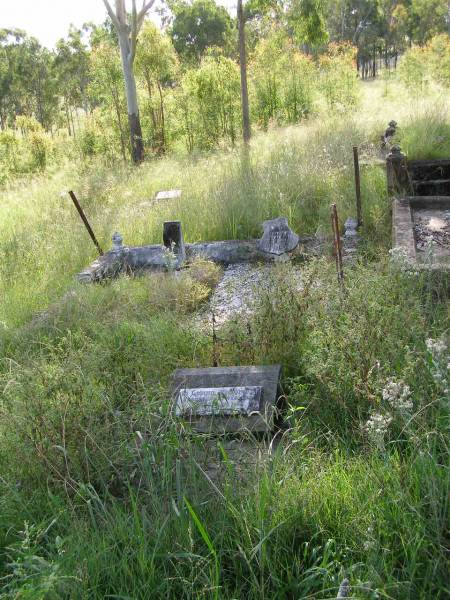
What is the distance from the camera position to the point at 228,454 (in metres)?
3.03

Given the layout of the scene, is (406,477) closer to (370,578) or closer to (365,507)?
(365,507)

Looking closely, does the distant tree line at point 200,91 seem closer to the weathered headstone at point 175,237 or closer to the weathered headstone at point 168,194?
the weathered headstone at point 168,194

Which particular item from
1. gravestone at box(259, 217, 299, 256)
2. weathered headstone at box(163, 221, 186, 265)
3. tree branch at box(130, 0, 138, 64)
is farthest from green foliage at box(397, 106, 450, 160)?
tree branch at box(130, 0, 138, 64)

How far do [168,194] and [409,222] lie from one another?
4582mm

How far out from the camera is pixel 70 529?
235cm

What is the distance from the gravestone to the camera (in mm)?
6406

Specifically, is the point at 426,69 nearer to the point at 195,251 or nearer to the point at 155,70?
the point at 155,70

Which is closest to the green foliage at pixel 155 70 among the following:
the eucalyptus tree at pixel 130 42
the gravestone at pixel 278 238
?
the eucalyptus tree at pixel 130 42

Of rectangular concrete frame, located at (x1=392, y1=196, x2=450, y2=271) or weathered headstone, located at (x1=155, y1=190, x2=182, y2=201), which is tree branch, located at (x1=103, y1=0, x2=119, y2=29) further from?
rectangular concrete frame, located at (x1=392, y1=196, x2=450, y2=271)

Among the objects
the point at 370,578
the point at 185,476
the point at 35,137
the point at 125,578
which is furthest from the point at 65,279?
the point at 35,137

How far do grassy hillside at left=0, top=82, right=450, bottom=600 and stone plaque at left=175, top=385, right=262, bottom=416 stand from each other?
18 centimetres

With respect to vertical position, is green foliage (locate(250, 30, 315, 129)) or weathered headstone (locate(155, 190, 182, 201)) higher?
green foliage (locate(250, 30, 315, 129))

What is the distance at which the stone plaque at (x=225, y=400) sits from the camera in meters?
3.25

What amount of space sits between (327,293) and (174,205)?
481 cm
